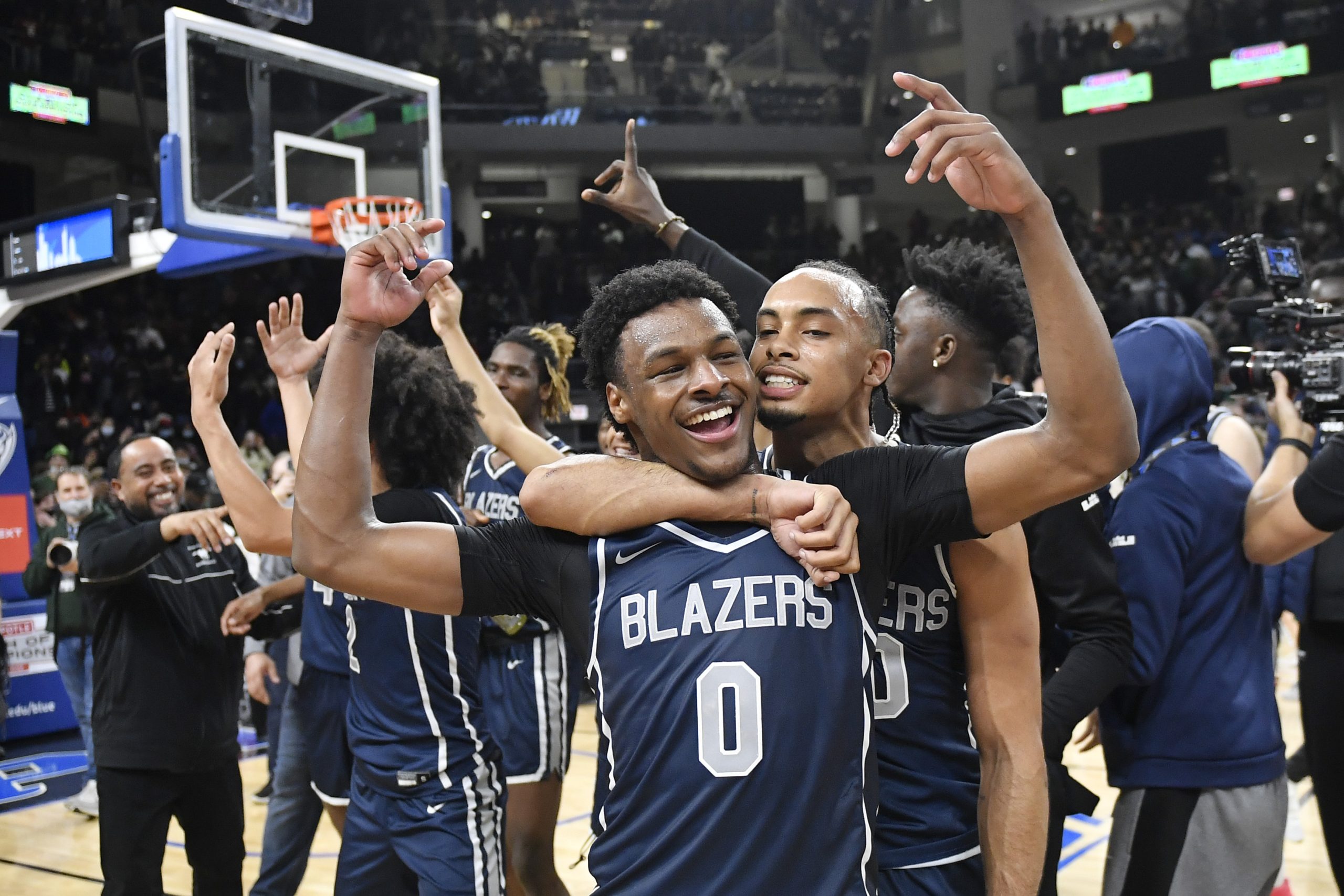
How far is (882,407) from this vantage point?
3.27 metres

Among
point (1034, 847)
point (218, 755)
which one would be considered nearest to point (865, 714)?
point (1034, 847)

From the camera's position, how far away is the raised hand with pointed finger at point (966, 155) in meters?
1.80

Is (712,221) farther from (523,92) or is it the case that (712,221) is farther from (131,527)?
(131,527)

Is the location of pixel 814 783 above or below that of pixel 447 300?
below

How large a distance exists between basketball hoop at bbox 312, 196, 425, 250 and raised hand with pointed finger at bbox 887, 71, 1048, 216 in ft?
18.9

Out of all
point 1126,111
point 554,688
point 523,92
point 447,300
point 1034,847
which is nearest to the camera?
point 1034,847

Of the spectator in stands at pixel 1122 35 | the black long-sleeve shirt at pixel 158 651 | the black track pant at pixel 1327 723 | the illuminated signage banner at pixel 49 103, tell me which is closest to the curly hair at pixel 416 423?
the black long-sleeve shirt at pixel 158 651

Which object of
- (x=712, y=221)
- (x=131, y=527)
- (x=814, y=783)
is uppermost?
(x=712, y=221)

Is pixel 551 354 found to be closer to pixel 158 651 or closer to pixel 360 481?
pixel 158 651

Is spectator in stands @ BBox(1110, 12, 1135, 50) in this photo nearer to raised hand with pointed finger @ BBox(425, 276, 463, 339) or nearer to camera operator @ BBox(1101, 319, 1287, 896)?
raised hand with pointed finger @ BBox(425, 276, 463, 339)

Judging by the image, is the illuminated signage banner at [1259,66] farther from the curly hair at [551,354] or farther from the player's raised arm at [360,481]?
the player's raised arm at [360,481]

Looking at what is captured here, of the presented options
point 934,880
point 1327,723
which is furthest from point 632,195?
point 1327,723

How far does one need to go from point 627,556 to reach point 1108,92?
70.3 feet

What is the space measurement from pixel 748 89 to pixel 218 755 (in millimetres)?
19050
